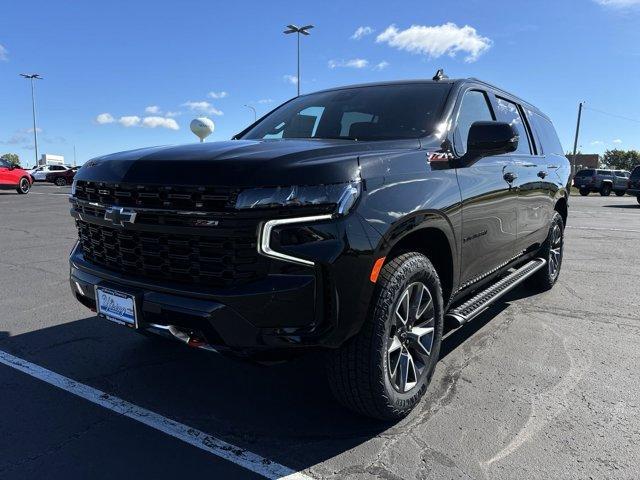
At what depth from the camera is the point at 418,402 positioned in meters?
3.03

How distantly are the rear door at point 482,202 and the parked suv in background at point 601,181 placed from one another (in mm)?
31502

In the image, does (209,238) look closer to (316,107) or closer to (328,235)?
(328,235)

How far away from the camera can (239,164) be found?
7.85 ft

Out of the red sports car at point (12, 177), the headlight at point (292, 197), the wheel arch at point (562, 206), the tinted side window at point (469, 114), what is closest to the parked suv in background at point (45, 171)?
the red sports car at point (12, 177)

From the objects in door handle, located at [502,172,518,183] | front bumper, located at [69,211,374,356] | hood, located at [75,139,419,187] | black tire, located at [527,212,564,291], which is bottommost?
black tire, located at [527,212,564,291]

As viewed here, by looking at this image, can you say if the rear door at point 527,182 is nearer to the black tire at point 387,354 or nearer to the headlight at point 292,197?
the black tire at point 387,354

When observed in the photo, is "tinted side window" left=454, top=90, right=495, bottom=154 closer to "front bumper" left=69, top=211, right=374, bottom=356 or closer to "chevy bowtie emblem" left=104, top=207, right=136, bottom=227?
"front bumper" left=69, top=211, right=374, bottom=356

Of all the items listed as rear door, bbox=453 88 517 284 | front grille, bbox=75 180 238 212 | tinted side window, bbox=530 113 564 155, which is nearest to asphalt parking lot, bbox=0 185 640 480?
rear door, bbox=453 88 517 284

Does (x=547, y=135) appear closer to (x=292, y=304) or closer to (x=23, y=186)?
(x=292, y=304)

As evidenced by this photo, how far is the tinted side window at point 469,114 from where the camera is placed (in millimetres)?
3490

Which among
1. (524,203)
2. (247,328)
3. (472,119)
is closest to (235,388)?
(247,328)

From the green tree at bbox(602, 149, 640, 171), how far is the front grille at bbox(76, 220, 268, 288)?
342 feet

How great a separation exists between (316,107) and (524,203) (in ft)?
6.45

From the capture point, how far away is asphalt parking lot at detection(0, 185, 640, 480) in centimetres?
245
